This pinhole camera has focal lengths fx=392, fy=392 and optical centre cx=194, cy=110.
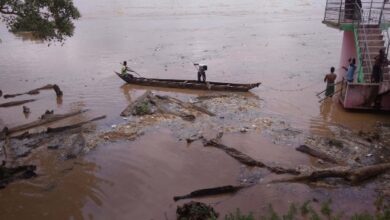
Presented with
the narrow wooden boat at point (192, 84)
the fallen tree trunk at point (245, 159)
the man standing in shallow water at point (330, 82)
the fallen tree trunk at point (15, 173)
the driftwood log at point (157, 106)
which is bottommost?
the fallen tree trunk at point (15, 173)

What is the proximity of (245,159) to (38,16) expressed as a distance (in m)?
8.35

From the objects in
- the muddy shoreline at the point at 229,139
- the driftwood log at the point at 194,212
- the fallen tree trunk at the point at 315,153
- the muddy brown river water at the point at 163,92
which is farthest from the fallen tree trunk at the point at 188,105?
the driftwood log at the point at 194,212

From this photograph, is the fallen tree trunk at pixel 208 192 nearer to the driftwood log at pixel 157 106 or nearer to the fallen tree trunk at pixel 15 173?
the fallen tree trunk at pixel 15 173

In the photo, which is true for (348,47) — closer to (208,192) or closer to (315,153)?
(315,153)

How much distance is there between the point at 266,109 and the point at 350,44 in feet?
21.5

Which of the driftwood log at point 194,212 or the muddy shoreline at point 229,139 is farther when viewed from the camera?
the muddy shoreline at point 229,139

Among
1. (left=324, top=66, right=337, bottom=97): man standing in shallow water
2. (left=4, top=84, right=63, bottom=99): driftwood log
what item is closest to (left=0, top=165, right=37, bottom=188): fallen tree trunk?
(left=4, top=84, right=63, bottom=99): driftwood log

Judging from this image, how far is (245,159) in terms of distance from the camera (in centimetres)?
1161

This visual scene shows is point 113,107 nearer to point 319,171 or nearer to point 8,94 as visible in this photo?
point 8,94

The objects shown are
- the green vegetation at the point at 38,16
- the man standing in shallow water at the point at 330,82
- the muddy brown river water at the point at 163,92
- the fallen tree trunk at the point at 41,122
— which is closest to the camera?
the muddy brown river water at the point at 163,92

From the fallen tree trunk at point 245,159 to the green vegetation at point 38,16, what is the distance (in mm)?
6658

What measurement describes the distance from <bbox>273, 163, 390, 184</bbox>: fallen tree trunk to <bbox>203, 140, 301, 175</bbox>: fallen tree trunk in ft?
1.34

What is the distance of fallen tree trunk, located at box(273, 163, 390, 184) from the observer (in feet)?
33.1

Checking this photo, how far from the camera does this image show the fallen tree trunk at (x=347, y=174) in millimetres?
10078
